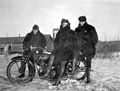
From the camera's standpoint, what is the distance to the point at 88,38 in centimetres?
618

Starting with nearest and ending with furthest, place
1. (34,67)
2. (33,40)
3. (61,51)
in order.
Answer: (34,67) < (61,51) < (33,40)

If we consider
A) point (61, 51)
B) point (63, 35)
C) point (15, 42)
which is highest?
point (15, 42)

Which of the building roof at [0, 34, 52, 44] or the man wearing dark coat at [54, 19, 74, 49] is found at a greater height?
the building roof at [0, 34, 52, 44]

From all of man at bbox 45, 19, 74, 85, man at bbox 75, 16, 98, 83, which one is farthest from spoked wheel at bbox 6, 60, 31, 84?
man at bbox 75, 16, 98, 83

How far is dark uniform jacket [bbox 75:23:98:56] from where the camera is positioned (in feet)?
20.2

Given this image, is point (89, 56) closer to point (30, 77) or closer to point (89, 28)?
point (89, 28)

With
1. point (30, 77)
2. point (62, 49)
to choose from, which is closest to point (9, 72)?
point (30, 77)

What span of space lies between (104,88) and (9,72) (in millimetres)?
2736

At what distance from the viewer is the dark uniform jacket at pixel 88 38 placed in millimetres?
6148

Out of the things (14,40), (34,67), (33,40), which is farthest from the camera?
(14,40)

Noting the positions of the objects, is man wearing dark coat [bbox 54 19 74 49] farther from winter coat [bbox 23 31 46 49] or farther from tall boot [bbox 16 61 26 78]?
tall boot [bbox 16 61 26 78]

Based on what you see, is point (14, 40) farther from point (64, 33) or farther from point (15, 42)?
point (64, 33)

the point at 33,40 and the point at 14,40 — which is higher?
the point at 14,40

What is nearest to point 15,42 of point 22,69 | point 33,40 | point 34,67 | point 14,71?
point 33,40
